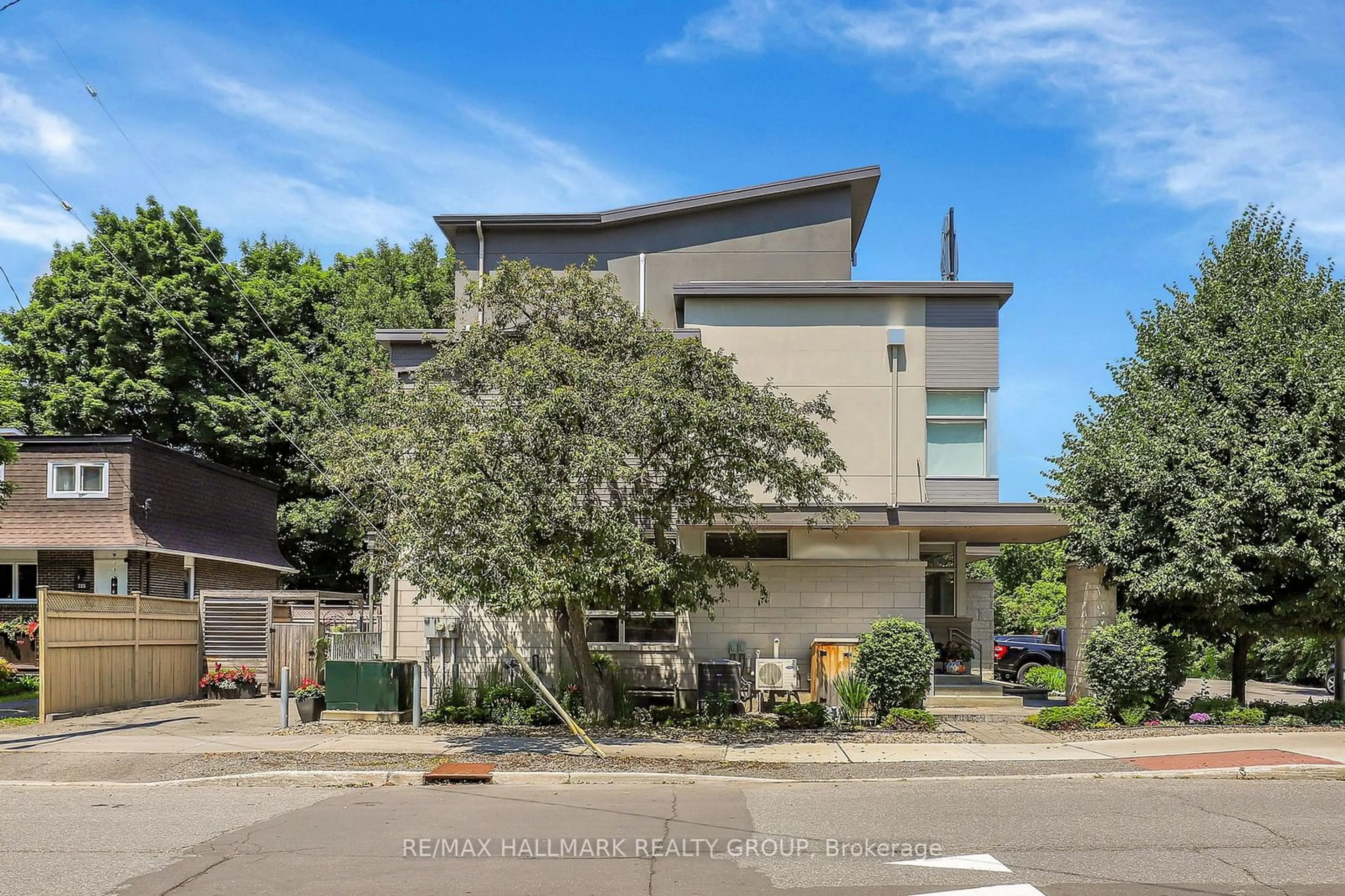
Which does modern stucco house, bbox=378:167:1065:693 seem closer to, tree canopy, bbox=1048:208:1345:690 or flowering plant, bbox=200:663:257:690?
tree canopy, bbox=1048:208:1345:690

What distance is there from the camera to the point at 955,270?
75.8ft

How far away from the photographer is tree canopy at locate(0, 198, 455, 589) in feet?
124

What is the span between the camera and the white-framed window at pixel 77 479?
27.5 m

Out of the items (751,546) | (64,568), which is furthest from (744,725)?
(64,568)

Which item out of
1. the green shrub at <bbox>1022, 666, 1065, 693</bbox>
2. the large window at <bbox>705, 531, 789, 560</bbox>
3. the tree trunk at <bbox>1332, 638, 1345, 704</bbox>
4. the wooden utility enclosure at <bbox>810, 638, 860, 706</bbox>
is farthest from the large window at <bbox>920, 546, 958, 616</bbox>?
the tree trunk at <bbox>1332, 638, 1345, 704</bbox>

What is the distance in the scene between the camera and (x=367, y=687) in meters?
18.6

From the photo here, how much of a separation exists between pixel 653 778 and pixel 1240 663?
1134 cm

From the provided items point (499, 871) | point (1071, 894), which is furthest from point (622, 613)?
point (1071, 894)

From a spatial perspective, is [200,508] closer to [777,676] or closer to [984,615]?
[777,676]

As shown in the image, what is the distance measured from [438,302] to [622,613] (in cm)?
2707

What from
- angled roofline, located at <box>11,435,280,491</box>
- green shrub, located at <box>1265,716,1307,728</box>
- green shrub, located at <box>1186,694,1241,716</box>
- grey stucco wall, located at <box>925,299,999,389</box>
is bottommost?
green shrub, located at <box>1265,716,1307,728</box>

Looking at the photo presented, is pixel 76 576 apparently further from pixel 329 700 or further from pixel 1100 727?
pixel 1100 727

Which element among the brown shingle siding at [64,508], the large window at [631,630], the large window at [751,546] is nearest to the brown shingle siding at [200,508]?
the brown shingle siding at [64,508]

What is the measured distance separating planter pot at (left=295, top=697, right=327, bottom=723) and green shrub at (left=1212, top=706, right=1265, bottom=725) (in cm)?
1382
